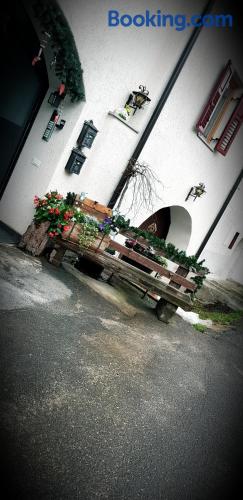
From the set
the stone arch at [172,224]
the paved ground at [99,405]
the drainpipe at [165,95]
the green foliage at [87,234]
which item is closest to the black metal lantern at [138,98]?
the drainpipe at [165,95]

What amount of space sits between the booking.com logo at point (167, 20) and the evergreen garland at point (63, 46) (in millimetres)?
1110

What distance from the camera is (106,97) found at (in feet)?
19.2

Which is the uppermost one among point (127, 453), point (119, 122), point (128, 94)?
point (128, 94)

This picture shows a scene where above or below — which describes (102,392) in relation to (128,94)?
below

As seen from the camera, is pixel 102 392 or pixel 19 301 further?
pixel 19 301

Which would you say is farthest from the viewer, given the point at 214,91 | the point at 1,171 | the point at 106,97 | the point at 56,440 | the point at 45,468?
the point at 214,91

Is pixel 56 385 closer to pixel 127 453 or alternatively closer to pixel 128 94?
pixel 127 453

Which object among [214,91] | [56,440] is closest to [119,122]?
[214,91]

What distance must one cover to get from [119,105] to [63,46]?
1.71 metres

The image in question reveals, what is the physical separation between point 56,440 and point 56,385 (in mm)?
557

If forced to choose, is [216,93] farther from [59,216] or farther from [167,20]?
[59,216]

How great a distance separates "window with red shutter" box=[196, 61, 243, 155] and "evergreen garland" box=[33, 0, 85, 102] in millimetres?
3896

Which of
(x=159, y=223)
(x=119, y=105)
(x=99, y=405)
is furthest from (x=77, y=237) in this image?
(x=159, y=223)

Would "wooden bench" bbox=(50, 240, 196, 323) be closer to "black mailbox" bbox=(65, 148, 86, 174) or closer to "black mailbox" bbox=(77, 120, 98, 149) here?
"black mailbox" bbox=(65, 148, 86, 174)
